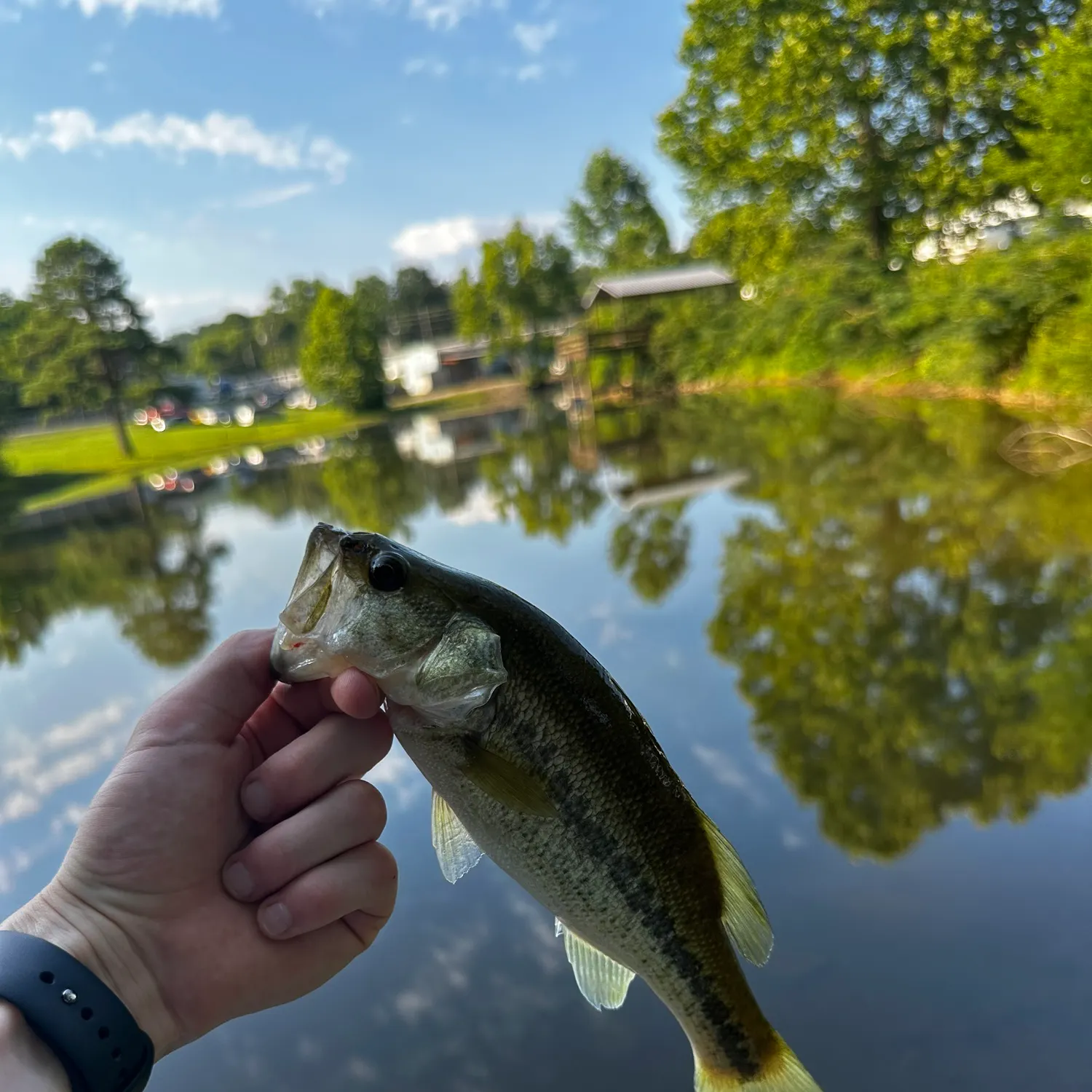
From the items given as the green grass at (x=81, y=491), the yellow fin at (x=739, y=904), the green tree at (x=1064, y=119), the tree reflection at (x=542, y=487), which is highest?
the green tree at (x=1064, y=119)

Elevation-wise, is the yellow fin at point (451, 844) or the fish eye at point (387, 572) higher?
the fish eye at point (387, 572)

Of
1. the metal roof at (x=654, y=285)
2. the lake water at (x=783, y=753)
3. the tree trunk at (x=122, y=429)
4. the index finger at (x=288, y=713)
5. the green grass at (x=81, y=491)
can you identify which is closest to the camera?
the index finger at (x=288, y=713)

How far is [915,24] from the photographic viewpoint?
2364 cm

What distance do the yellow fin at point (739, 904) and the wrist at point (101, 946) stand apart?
1232 mm

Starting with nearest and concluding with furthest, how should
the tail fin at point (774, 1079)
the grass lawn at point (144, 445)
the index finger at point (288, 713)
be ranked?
the tail fin at point (774, 1079), the index finger at point (288, 713), the grass lawn at point (144, 445)

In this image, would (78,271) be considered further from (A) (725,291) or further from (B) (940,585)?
(B) (940,585)

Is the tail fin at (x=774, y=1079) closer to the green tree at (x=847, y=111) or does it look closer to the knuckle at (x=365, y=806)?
the knuckle at (x=365, y=806)

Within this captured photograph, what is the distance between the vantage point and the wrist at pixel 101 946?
4.90 feet

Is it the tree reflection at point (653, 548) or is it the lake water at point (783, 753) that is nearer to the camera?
the lake water at point (783, 753)

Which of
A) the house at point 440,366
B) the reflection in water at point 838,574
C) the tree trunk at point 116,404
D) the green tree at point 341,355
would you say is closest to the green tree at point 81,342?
the tree trunk at point 116,404

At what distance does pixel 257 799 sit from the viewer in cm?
162

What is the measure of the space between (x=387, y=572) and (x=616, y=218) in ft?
181

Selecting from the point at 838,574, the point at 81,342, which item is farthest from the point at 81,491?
the point at 838,574

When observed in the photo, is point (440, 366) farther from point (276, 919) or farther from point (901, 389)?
point (276, 919)
